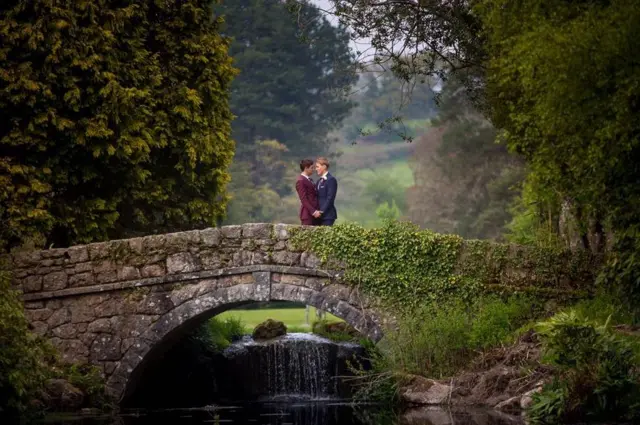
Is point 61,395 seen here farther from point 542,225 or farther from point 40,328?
point 542,225

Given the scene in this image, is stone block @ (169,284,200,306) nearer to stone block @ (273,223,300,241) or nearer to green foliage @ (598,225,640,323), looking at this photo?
stone block @ (273,223,300,241)

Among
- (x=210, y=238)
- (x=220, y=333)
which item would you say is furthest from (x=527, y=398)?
(x=220, y=333)

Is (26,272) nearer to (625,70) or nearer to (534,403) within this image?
(534,403)

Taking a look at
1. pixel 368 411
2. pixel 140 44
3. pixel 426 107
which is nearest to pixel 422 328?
pixel 368 411

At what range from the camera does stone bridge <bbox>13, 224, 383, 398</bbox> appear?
14.7 meters

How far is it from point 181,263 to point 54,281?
1.74 meters

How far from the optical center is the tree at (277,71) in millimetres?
40250

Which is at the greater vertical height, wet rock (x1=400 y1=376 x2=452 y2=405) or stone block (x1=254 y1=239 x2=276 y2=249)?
stone block (x1=254 y1=239 x2=276 y2=249)

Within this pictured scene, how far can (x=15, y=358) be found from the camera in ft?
41.9

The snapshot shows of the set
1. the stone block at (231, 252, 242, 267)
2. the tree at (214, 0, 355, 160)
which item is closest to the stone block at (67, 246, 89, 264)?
the stone block at (231, 252, 242, 267)

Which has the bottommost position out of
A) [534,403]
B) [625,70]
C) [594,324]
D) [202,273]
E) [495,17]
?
[534,403]

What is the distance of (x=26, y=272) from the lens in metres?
15.2

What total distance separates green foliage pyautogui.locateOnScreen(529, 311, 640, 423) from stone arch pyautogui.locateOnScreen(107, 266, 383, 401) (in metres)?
2.84

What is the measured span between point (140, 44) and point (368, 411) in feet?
22.5
